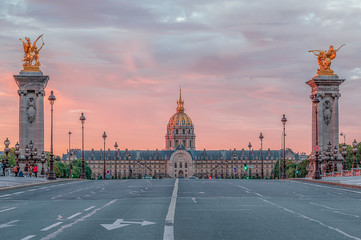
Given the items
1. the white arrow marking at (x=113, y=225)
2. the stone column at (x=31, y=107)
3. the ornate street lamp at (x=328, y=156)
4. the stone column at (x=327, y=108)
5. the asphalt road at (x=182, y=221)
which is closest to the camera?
the asphalt road at (x=182, y=221)

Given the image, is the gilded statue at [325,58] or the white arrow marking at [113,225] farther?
the gilded statue at [325,58]

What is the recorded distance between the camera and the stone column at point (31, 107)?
8412 centimetres

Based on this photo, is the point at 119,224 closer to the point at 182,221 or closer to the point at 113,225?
the point at 113,225

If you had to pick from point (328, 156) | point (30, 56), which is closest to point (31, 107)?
point (30, 56)

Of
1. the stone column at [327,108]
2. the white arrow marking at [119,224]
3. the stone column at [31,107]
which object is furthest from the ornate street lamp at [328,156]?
the white arrow marking at [119,224]

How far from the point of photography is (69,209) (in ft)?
71.1

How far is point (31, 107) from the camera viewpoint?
84.4 meters

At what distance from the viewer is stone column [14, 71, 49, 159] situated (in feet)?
276

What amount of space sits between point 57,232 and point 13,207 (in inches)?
363

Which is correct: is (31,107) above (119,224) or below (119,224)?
above

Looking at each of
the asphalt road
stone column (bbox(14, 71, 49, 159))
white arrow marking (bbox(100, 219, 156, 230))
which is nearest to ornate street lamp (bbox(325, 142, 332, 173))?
stone column (bbox(14, 71, 49, 159))

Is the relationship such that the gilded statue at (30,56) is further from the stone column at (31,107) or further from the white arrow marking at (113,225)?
the white arrow marking at (113,225)

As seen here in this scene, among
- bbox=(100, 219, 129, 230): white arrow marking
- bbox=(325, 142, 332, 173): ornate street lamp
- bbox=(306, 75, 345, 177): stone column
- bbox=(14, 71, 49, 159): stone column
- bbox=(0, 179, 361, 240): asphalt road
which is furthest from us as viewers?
bbox=(14, 71, 49, 159): stone column

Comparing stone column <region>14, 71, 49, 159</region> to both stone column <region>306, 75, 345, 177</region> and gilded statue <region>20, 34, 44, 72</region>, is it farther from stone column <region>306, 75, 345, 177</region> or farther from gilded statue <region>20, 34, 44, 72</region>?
stone column <region>306, 75, 345, 177</region>
